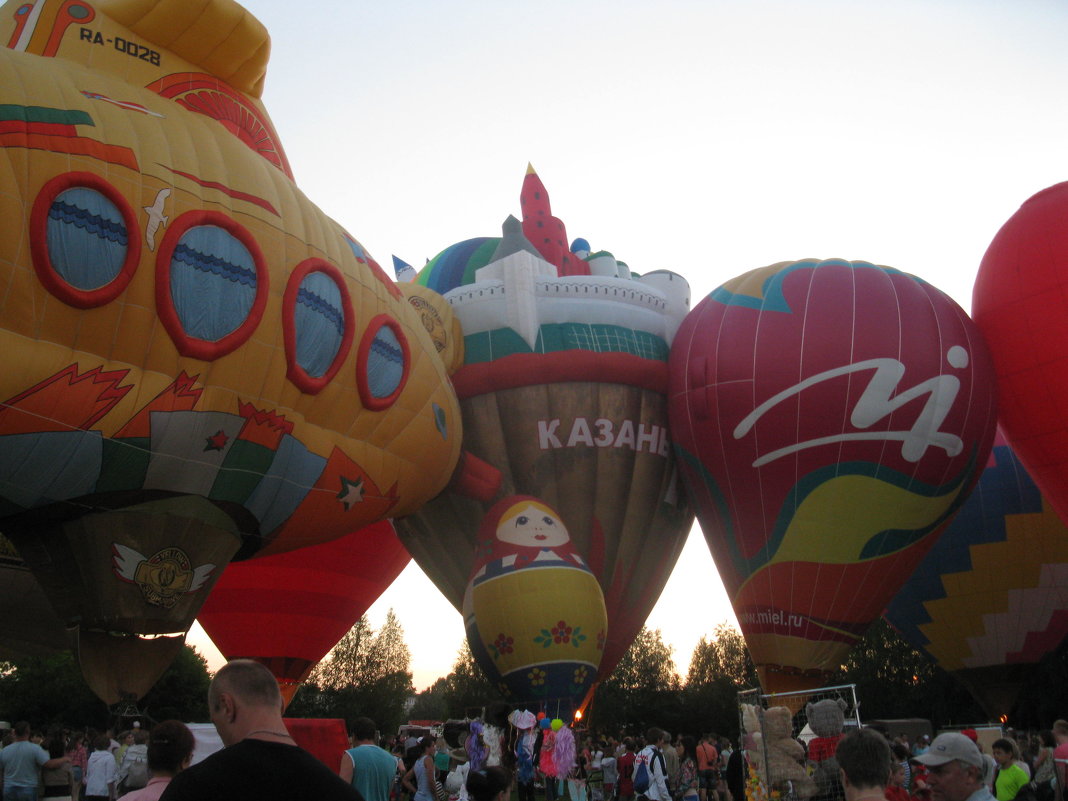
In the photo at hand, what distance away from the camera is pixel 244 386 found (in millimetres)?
8836

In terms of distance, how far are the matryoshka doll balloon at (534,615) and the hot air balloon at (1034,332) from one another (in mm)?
6164

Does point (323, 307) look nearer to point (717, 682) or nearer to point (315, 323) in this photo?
point (315, 323)

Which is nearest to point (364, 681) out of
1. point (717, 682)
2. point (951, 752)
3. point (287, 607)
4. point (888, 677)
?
point (717, 682)

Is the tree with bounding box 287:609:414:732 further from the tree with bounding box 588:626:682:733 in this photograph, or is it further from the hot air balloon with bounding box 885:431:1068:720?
the hot air balloon with bounding box 885:431:1068:720

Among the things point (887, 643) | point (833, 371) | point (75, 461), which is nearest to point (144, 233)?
point (75, 461)

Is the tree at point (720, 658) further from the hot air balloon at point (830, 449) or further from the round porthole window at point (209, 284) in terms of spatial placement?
the round porthole window at point (209, 284)

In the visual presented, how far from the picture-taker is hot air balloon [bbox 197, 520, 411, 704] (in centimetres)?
1338

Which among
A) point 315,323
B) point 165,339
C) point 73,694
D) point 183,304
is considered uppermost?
point 315,323

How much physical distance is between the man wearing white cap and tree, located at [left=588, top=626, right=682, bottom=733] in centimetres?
2910

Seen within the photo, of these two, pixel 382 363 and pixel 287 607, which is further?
pixel 287 607

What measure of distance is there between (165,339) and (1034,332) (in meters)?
10.7

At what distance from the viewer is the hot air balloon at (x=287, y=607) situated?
527 inches

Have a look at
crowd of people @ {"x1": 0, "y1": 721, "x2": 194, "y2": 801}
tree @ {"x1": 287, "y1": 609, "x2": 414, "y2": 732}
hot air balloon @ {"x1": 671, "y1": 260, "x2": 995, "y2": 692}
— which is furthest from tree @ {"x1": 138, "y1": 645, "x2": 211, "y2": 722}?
crowd of people @ {"x1": 0, "y1": 721, "x2": 194, "y2": 801}

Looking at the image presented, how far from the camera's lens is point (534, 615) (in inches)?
465
